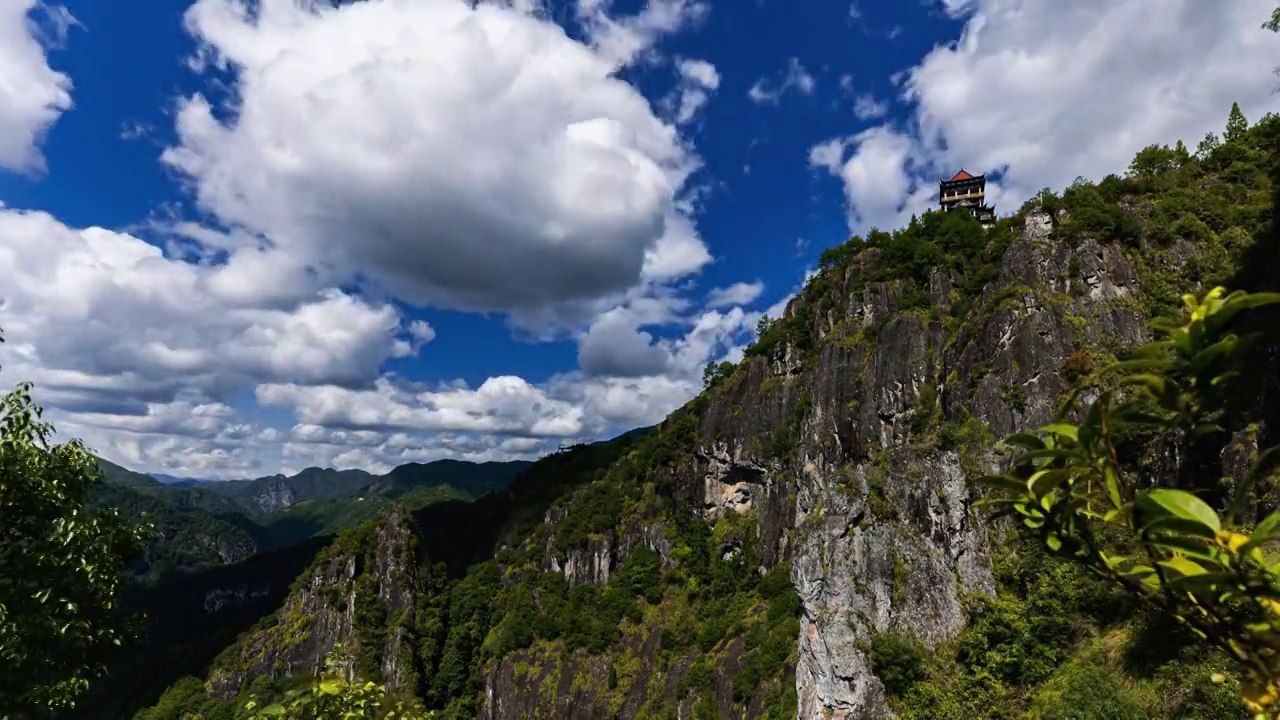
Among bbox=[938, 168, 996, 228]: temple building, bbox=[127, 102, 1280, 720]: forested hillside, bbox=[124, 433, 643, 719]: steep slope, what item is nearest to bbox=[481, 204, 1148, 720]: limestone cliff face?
bbox=[127, 102, 1280, 720]: forested hillside

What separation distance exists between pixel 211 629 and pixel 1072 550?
6741 inches

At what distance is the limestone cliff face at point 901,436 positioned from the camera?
2581cm

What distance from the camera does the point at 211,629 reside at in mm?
130250

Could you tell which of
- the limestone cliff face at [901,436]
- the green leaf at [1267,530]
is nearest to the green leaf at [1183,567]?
the green leaf at [1267,530]

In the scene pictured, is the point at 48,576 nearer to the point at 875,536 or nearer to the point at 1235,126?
the point at 875,536

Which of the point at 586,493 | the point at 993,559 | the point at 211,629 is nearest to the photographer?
the point at 993,559

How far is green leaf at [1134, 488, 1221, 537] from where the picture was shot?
118cm

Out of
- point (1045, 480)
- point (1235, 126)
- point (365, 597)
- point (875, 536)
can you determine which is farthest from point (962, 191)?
point (365, 597)

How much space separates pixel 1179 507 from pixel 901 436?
1585 inches

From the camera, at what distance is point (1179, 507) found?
122 centimetres

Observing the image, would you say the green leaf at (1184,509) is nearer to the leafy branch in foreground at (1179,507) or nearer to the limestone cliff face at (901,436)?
the leafy branch in foreground at (1179,507)

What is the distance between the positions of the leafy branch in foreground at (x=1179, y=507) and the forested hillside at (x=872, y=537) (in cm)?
18

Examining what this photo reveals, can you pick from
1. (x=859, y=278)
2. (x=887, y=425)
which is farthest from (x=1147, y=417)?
(x=859, y=278)

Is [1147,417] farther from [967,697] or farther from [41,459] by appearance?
[967,697]
